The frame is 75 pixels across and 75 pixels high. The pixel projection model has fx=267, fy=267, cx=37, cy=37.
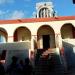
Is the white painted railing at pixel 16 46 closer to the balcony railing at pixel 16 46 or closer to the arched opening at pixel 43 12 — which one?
the balcony railing at pixel 16 46

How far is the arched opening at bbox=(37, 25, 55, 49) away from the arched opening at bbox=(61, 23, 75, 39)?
1.22 m

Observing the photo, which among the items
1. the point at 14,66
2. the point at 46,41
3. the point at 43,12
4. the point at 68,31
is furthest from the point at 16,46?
the point at 43,12

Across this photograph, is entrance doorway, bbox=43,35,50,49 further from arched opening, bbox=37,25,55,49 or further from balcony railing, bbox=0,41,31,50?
balcony railing, bbox=0,41,31,50

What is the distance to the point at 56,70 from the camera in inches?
781

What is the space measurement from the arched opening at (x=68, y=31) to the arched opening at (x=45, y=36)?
1.22m

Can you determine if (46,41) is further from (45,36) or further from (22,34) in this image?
(22,34)

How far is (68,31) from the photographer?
96.5 ft

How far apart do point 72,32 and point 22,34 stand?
5604 mm

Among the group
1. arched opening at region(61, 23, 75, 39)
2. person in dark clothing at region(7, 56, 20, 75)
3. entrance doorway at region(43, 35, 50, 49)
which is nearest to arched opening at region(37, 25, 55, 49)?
entrance doorway at region(43, 35, 50, 49)

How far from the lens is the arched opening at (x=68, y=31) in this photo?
29234 mm

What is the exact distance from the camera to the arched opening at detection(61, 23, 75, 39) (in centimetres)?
2923

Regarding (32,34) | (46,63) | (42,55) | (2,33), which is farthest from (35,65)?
(2,33)

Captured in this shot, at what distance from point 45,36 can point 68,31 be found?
8.53 ft

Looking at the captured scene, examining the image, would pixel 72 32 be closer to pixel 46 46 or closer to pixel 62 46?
pixel 46 46
